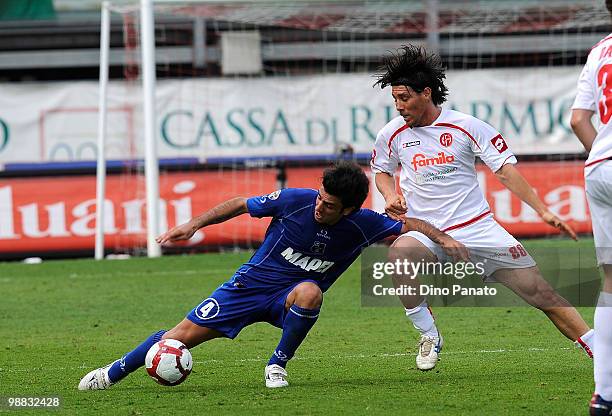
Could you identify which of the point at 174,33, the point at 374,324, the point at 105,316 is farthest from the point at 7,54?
the point at 374,324

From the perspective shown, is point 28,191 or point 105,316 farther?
point 28,191

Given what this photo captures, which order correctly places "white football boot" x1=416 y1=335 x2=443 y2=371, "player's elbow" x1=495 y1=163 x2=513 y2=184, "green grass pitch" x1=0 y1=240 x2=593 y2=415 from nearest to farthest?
"green grass pitch" x1=0 y1=240 x2=593 y2=415 < "player's elbow" x1=495 y1=163 x2=513 y2=184 < "white football boot" x1=416 y1=335 x2=443 y2=371

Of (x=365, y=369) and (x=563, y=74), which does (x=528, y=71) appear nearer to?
(x=563, y=74)

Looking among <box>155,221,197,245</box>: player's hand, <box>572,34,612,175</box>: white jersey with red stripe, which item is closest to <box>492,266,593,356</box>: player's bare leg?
<box>572,34,612,175</box>: white jersey with red stripe

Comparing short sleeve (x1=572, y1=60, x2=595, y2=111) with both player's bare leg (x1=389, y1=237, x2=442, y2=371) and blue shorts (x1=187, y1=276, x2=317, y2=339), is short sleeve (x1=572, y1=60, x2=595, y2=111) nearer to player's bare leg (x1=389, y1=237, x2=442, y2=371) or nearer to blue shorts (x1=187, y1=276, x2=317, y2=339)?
blue shorts (x1=187, y1=276, x2=317, y2=339)

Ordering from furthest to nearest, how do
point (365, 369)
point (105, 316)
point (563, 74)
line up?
point (563, 74)
point (105, 316)
point (365, 369)

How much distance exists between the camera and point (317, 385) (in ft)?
26.3

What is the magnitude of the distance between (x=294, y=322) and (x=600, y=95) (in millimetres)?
2532

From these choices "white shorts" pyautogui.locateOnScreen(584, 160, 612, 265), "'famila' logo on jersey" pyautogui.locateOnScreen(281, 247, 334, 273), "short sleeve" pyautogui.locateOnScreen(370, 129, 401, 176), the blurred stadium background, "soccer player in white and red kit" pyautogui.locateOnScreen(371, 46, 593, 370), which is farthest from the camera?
the blurred stadium background

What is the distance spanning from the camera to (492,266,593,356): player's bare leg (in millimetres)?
8234

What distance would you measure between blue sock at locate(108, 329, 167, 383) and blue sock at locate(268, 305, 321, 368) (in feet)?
2.48

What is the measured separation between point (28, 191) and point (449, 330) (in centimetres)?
911

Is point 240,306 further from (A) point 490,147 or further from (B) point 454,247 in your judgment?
(A) point 490,147

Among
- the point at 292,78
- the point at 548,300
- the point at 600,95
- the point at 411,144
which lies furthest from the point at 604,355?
the point at 292,78
